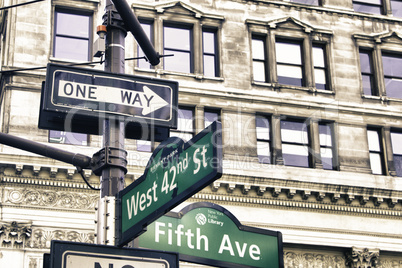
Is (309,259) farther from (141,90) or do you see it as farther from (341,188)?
(141,90)

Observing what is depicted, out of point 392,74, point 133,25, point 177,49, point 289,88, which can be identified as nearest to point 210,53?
point 177,49

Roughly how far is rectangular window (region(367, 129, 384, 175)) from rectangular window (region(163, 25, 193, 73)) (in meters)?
7.95

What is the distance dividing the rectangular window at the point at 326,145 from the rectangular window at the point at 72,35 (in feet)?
32.1

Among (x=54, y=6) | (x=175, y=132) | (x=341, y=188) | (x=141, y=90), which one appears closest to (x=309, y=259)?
(x=341, y=188)

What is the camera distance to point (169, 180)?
6.24 metres

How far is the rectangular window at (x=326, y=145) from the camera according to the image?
1223 inches

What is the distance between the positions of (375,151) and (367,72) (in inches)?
139

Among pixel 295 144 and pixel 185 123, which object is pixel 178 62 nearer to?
pixel 185 123

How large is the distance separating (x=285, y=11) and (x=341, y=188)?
7877mm

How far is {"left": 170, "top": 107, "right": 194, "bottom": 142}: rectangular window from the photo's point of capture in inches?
1158

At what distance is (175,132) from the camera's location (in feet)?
96.3

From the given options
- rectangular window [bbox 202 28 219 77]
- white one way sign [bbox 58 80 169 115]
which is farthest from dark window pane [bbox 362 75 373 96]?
white one way sign [bbox 58 80 169 115]

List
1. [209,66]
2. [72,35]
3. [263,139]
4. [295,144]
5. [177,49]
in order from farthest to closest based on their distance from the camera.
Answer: [209,66] → [295,144] → [177,49] → [263,139] → [72,35]

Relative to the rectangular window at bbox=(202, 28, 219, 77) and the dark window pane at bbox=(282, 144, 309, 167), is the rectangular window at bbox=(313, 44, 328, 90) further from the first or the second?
the rectangular window at bbox=(202, 28, 219, 77)
